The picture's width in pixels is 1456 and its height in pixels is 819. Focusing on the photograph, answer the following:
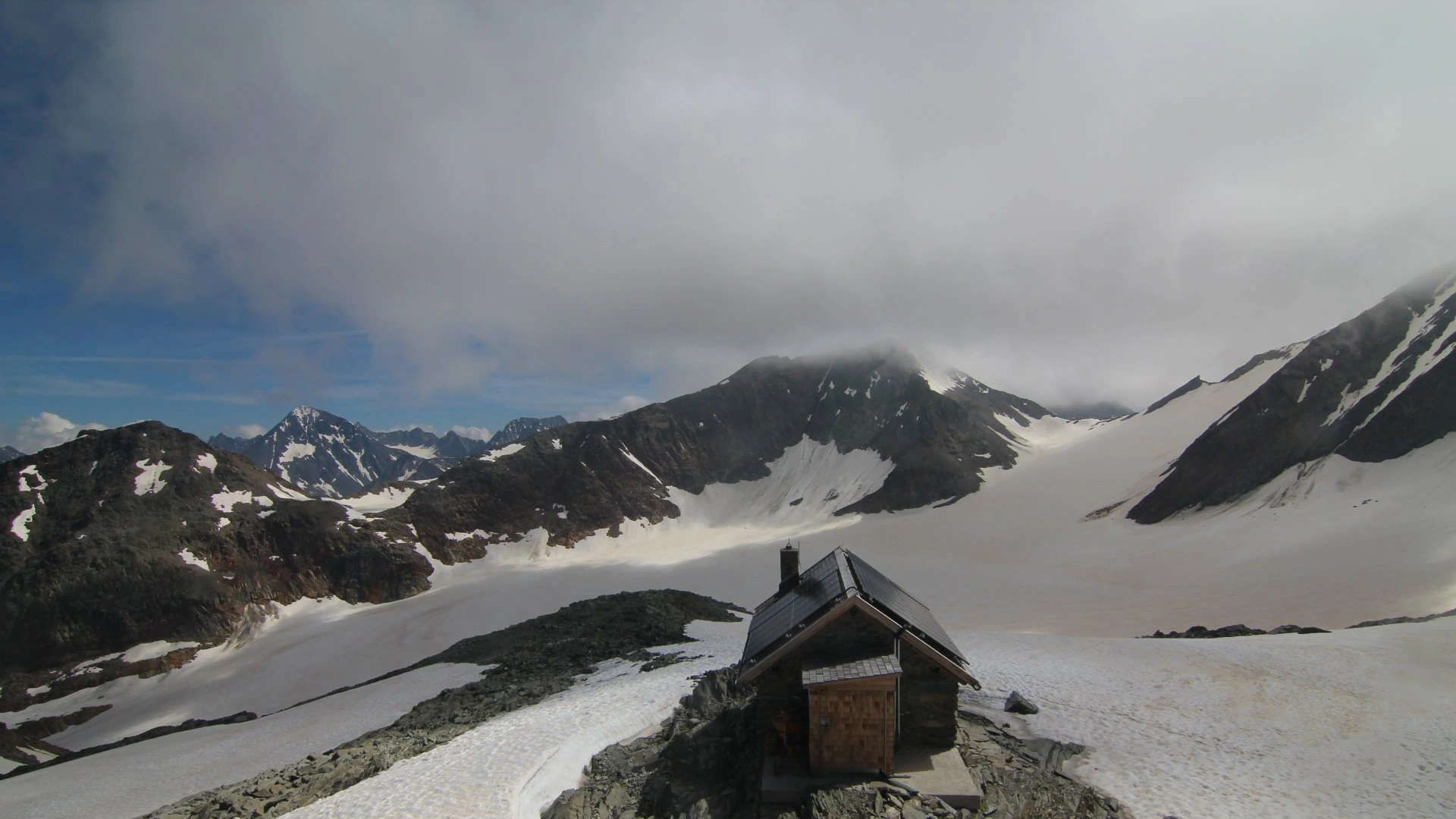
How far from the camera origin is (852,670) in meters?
13.3

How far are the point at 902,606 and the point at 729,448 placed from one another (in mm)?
117919

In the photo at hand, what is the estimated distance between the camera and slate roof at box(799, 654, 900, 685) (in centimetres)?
1297

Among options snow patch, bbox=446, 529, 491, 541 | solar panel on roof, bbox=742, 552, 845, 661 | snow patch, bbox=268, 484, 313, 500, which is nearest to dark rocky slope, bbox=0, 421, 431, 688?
snow patch, bbox=268, 484, 313, 500

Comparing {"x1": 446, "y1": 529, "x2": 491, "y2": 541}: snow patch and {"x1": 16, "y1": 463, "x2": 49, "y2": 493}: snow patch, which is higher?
{"x1": 16, "y1": 463, "x2": 49, "y2": 493}: snow patch

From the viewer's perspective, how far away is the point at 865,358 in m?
148

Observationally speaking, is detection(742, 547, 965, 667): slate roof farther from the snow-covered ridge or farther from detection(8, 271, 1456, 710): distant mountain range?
the snow-covered ridge

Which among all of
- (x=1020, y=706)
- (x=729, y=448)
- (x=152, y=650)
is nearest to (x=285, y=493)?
(x=152, y=650)

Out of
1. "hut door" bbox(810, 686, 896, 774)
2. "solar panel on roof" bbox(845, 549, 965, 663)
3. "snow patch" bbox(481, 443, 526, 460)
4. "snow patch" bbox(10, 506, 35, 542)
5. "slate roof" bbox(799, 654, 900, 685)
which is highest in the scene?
"snow patch" bbox(481, 443, 526, 460)

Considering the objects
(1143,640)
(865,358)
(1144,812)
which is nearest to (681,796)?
(1144,812)

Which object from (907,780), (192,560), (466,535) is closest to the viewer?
(907,780)

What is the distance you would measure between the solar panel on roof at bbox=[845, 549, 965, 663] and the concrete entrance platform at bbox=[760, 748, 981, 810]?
2227 mm

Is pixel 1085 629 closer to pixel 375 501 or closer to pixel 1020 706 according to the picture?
pixel 1020 706

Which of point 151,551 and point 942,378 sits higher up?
point 942,378

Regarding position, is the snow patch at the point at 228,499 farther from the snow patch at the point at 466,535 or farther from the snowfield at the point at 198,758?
the snowfield at the point at 198,758
